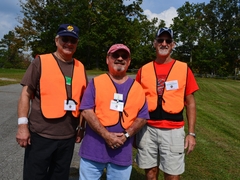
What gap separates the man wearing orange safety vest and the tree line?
37.0 meters

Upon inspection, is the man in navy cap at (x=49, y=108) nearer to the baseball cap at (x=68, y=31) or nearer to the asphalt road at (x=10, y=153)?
the baseball cap at (x=68, y=31)

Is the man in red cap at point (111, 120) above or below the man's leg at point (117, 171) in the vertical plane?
above

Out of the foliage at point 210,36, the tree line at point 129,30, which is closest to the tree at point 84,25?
the tree line at point 129,30

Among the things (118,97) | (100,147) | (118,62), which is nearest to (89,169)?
(100,147)

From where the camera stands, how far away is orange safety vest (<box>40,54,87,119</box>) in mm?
2775

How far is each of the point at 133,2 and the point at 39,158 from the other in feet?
148

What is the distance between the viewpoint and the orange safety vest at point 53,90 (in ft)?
9.11

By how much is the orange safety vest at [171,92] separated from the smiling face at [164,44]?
187 millimetres

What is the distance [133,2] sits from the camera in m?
44.8

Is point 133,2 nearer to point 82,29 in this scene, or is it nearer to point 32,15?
point 82,29

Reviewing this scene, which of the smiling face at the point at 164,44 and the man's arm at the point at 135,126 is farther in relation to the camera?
the smiling face at the point at 164,44

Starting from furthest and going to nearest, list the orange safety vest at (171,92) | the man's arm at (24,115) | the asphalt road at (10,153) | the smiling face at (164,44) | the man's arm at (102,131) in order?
the asphalt road at (10,153)
the smiling face at (164,44)
the orange safety vest at (171,92)
the man's arm at (24,115)
the man's arm at (102,131)

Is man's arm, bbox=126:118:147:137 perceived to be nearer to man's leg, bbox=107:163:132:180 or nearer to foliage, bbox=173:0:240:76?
man's leg, bbox=107:163:132:180

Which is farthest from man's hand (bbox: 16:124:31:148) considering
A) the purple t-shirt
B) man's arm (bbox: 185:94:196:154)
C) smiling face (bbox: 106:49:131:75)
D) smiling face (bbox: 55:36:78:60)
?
man's arm (bbox: 185:94:196:154)
